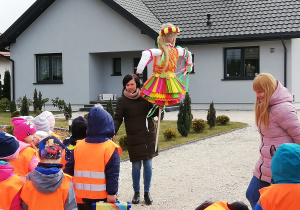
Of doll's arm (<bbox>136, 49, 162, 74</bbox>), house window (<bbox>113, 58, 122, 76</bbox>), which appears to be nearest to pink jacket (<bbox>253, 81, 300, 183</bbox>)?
doll's arm (<bbox>136, 49, 162, 74</bbox>)

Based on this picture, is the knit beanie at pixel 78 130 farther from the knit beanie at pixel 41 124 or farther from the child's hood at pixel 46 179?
the child's hood at pixel 46 179

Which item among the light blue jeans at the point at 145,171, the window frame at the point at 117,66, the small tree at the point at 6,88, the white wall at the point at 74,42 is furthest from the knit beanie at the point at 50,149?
the small tree at the point at 6,88

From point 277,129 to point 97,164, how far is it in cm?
175

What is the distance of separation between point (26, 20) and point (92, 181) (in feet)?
66.9

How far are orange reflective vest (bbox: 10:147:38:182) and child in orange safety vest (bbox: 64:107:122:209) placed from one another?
0.46m

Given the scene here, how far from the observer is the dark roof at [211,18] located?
65.2 ft

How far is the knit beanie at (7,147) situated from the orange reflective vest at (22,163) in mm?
412

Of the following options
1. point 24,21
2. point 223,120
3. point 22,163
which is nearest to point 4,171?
point 22,163

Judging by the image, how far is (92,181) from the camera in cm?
424

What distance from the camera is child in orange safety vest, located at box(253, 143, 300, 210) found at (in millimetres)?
3064

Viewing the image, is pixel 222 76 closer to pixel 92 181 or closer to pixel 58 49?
pixel 58 49

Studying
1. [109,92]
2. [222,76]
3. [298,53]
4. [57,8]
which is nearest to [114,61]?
[109,92]

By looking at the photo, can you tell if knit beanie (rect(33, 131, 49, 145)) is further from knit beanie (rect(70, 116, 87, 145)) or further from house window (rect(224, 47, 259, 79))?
house window (rect(224, 47, 259, 79))

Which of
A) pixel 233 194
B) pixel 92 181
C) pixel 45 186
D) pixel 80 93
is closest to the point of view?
pixel 45 186
